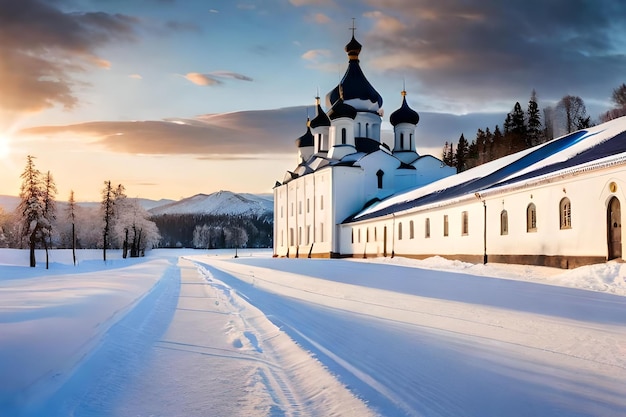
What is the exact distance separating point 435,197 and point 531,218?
11488 millimetres

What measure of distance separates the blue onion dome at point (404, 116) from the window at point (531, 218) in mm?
37536

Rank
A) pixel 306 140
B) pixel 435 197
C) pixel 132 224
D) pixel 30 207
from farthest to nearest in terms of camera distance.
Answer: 1. pixel 132 224
2. pixel 306 140
3. pixel 30 207
4. pixel 435 197

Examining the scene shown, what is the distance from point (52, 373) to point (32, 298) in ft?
31.6

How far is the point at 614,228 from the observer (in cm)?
1891

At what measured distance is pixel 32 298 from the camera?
15219 millimetres

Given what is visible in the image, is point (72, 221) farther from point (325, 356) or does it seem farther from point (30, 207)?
point (325, 356)

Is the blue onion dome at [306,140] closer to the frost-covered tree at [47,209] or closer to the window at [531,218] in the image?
the frost-covered tree at [47,209]

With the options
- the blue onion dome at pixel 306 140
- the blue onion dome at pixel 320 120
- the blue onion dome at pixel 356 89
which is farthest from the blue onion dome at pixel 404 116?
the blue onion dome at pixel 306 140

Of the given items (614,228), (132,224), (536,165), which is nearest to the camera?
(614,228)

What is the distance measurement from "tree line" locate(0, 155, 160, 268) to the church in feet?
79.9

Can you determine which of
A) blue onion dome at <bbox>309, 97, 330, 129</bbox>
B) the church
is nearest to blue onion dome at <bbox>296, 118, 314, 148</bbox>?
the church

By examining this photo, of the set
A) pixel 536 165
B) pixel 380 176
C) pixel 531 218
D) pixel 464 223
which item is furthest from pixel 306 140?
pixel 531 218

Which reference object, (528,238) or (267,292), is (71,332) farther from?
(528,238)

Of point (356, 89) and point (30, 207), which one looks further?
point (356, 89)
